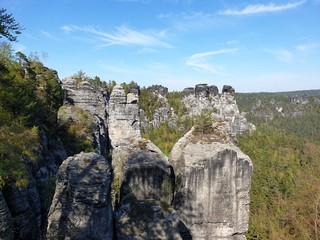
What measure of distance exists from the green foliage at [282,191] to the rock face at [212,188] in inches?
348

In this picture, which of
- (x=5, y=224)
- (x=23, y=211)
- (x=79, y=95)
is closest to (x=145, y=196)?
(x=23, y=211)

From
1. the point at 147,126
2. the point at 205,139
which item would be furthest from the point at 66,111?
the point at 147,126

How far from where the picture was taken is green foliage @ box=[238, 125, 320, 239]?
90.4ft

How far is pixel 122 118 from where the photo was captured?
47781mm

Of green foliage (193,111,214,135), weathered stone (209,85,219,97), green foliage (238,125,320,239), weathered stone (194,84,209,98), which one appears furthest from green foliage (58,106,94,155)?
weathered stone (209,85,219,97)

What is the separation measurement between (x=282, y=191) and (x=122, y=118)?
33413 millimetres

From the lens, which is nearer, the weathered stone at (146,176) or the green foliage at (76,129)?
the weathered stone at (146,176)

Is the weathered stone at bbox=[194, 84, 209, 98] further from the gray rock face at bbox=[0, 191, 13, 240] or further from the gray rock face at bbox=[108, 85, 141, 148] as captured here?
the gray rock face at bbox=[0, 191, 13, 240]

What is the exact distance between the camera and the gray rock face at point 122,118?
156 ft

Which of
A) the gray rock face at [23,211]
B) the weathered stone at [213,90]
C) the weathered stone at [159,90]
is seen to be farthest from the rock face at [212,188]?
the weathered stone at [159,90]

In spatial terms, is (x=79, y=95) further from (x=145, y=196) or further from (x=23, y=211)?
(x=23, y=211)

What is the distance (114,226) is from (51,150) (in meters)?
17.0

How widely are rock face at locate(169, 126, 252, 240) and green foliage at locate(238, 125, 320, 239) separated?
883 cm

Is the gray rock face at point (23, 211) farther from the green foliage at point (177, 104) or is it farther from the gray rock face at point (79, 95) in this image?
the green foliage at point (177, 104)
